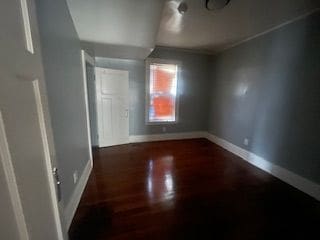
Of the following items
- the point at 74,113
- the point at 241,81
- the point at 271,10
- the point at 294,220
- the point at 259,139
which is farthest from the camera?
the point at 241,81

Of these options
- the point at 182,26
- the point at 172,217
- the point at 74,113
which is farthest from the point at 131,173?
the point at 182,26

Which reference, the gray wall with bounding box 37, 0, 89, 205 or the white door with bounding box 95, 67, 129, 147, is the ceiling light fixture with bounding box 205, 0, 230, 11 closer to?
the gray wall with bounding box 37, 0, 89, 205

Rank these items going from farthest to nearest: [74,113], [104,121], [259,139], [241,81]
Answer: [104,121] → [241,81] → [259,139] → [74,113]

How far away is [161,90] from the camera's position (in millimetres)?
4527

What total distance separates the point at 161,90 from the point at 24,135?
13.3 ft

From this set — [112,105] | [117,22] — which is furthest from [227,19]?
[112,105]

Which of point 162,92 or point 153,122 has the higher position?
point 162,92

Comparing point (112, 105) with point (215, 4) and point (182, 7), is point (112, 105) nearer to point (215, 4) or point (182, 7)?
point (182, 7)

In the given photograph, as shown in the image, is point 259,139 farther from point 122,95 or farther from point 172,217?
point 122,95

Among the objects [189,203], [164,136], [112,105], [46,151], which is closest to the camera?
[46,151]

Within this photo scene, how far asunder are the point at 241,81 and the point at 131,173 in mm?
2905

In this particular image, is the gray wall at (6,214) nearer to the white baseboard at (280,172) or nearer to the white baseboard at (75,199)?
the white baseboard at (75,199)

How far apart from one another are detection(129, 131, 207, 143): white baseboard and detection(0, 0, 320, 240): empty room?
80 mm

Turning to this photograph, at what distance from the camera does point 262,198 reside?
224 cm
